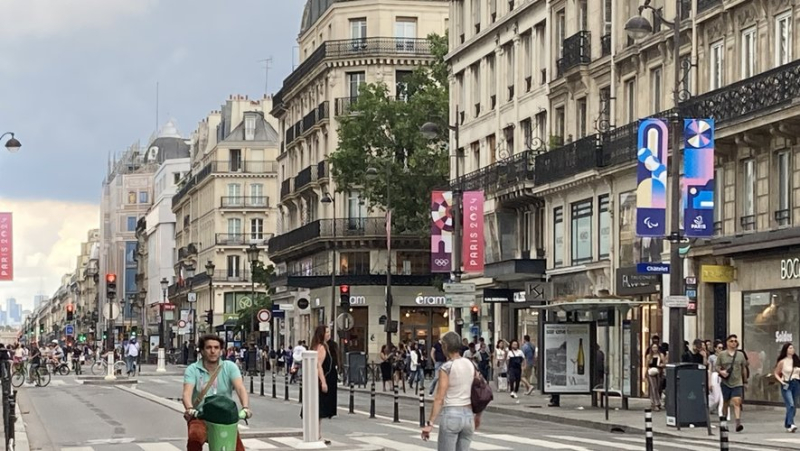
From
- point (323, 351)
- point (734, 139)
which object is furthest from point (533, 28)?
point (323, 351)

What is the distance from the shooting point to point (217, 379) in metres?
15.1

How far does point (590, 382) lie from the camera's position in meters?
38.1

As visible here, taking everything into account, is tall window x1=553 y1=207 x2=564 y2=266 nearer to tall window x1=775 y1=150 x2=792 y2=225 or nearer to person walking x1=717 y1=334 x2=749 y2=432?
tall window x1=775 y1=150 x2=792 y2=225

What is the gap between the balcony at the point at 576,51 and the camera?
166 ft

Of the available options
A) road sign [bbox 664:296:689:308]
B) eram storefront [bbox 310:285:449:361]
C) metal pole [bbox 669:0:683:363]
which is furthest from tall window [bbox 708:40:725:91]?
eram storefront [bbox 310:285:449:361]

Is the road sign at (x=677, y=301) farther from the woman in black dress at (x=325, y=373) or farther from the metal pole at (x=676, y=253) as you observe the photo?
the woman in black dress at (x=325, y=373)

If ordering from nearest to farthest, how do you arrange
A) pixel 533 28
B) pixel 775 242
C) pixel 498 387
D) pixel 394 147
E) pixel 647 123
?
pixel 647 123 → pixel 775 242 → pixel 498 387 → pixel 533 28 → pixel 394 147

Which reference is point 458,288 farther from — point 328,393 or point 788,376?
point 328,393

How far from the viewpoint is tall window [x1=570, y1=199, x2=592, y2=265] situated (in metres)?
50.1

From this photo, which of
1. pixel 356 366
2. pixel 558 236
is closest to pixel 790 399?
pixel 356 366

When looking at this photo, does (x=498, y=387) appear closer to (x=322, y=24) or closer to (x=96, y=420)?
(x=96, y=420)

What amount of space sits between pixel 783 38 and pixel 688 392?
10899 millimetres

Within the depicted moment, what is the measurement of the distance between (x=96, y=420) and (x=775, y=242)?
14657 mm

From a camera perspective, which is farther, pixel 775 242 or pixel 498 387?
pixel 498 387
